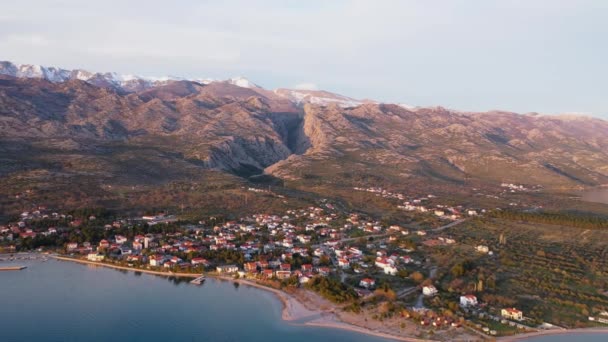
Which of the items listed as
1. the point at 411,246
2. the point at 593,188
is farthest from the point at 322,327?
the point at 593,188

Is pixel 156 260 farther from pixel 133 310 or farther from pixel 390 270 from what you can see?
pixel 390 270

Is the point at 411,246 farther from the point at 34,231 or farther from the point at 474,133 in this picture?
the point at 474,133

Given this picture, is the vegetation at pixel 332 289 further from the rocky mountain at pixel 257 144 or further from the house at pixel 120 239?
the rocky mountain at pixel 257 144

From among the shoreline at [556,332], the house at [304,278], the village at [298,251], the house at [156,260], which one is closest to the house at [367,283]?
the village at [298,251]

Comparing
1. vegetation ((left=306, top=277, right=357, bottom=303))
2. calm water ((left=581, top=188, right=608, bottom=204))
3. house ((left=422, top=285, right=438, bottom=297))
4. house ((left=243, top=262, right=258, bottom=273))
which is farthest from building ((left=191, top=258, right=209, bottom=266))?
calm water ((left=581, top=188, right=608, bottom=204))

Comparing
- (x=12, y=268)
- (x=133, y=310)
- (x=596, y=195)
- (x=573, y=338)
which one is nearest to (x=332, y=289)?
(x=133, y=310)

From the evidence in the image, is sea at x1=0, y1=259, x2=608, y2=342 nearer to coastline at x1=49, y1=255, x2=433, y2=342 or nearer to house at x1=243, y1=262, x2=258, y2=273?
coastline at x1=49, y1=255, x2=433, y2=342
